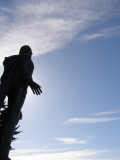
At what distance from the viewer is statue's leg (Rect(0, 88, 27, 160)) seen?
358 inches

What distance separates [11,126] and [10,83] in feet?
3.83

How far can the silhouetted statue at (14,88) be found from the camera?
369 inches

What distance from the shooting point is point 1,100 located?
931 centimetres

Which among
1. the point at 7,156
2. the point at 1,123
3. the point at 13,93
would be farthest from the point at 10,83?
the point at 7,156

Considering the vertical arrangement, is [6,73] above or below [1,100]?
above

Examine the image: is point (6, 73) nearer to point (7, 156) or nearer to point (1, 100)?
point (1, 100)

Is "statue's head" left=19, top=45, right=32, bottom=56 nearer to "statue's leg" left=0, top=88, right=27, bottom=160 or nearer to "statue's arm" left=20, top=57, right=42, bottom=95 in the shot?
"statue's arm" left=20, top=57, right=42, bottom=95

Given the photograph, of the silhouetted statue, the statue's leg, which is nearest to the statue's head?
the silhouetted statue

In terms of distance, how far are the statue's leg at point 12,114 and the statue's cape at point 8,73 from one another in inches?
10.1

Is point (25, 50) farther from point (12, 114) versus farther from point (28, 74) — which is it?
point (12, 114)

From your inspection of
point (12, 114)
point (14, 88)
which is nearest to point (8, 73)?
point (14, 88)

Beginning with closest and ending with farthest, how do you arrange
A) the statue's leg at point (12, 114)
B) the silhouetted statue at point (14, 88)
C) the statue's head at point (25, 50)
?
the statue's leg at point (12, 114), the silhouetted statue at point (14, 88), the statue's head at point (25, 50)

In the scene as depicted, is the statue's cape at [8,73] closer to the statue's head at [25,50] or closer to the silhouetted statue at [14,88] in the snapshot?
the silhouetted statue at [14,88]

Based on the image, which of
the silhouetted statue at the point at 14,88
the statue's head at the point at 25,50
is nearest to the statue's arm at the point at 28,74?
the silhouetted statue at the point at 14,88
